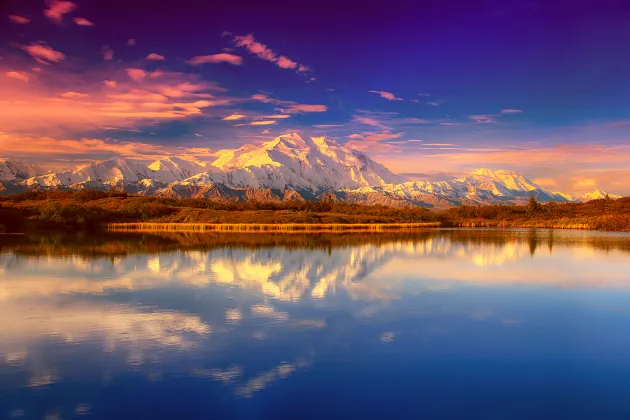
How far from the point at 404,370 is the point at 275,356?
3.25 meters

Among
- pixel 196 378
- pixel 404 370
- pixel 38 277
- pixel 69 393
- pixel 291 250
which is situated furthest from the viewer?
pixel 291 250

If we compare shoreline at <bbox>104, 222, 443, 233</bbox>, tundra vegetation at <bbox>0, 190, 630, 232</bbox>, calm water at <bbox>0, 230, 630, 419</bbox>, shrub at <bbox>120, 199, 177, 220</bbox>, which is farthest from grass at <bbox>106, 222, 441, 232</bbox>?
calm water at <bbox>0, 230, 630, 419</bbox>

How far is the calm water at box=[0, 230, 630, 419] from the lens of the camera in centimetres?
1042

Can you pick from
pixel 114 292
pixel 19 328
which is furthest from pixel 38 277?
pixel 19 328

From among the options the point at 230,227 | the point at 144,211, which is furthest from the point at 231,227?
the point at 144,211

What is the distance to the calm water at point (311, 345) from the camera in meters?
10.4

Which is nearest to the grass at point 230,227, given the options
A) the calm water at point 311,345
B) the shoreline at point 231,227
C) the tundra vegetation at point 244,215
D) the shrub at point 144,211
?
the shoreline at point 231,227

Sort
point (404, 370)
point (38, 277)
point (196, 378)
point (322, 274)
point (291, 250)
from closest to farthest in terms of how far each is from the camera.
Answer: point (196, 378) → point (404, 370) → point (38, 277) → point (322, 274) → point (291, 250)

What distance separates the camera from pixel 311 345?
1423 cm

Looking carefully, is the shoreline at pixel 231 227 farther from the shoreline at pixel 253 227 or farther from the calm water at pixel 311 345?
the calm water at pixel 311 345

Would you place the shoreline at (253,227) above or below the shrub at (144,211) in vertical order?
below

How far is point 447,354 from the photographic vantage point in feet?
44.7

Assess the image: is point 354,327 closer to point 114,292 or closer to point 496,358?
point 496,358

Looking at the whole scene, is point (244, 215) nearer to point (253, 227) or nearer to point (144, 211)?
point (253, 227)
